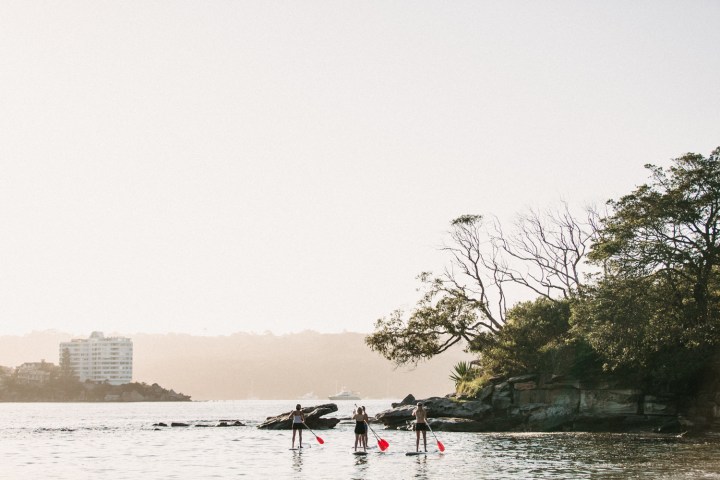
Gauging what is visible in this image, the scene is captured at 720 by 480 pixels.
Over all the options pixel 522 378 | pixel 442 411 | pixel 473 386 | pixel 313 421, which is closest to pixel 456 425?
pixel 442 411

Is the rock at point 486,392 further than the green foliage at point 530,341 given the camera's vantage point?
Yes

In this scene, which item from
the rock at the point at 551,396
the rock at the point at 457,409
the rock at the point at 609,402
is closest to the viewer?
the rock at the point at 609,402

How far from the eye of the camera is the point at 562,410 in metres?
58.2

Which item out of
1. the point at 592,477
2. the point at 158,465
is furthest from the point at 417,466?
the point at 158,465

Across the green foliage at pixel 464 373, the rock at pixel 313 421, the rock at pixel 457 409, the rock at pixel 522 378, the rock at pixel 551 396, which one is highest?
the green foliage at pixel 464 373

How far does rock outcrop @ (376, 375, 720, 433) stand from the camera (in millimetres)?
52656

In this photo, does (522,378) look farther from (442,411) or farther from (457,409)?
(442,411)

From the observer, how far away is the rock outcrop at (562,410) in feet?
173

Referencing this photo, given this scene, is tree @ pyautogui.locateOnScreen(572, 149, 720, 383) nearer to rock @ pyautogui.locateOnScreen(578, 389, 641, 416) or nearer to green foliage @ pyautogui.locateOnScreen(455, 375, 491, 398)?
rock @ pyautogui.locateOnScreen(578, 389, 641, 416)

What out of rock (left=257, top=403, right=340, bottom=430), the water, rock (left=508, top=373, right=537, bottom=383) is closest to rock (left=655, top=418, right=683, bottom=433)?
the water

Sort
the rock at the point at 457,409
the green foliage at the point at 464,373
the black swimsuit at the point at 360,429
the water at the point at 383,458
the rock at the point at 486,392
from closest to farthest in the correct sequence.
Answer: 1. the water at the point at 383,458
2. the black swimsuit at the point at 360,429
3. the rock at the point at 457,409
4. the rock at the point at 486,392
5. the green foliage at the point at 464,373

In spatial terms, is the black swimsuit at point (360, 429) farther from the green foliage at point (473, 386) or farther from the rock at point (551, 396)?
the green foliage at point (473, 386)

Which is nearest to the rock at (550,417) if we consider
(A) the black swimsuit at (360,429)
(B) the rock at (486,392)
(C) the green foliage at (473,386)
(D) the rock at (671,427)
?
(B) the rock at (486,392)

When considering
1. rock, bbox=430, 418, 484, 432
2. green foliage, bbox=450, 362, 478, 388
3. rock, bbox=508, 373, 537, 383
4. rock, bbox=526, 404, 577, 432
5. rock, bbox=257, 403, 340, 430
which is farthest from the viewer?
green foliage, bbox=450, 362, 478, 388
